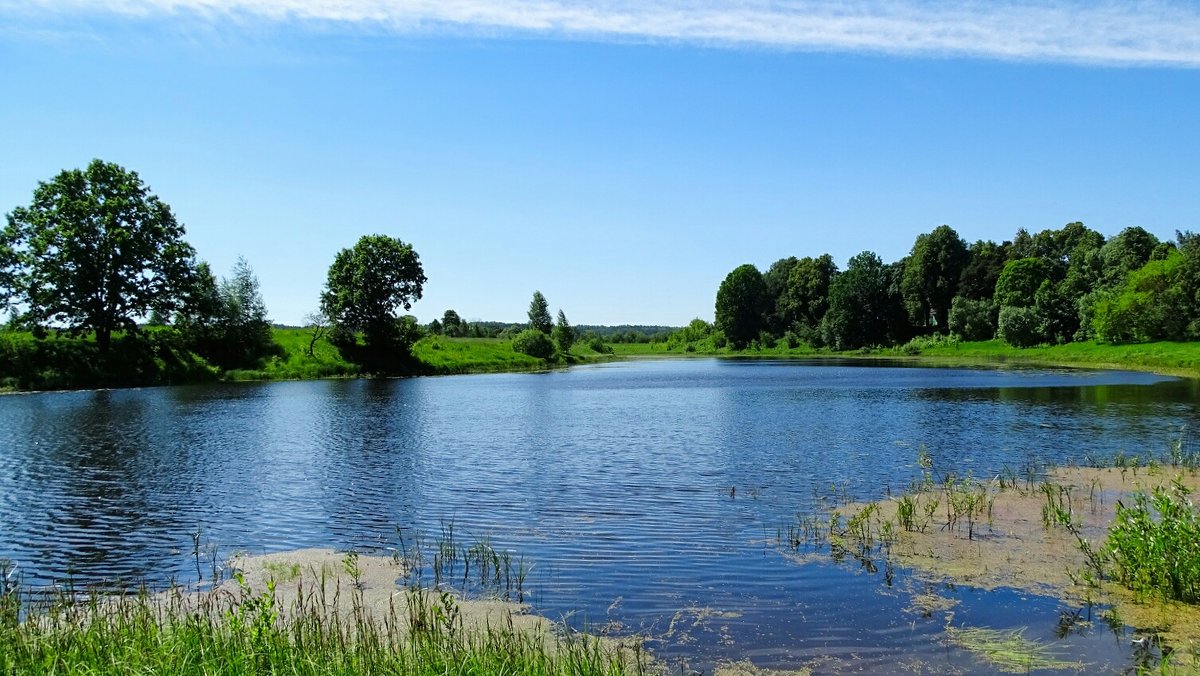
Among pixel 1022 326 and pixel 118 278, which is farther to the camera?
pixel 1022 326

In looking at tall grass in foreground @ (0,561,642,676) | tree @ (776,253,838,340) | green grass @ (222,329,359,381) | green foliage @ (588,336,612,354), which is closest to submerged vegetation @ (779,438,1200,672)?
tall grass in foreground @ (0,561,642,676)

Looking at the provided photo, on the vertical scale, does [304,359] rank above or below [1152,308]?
below

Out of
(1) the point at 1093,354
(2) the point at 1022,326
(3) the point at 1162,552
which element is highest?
(2) the point at 1022,326

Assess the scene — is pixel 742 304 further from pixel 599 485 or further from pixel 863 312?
pixel 599 485

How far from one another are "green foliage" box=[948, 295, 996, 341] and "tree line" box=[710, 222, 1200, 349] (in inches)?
6.3

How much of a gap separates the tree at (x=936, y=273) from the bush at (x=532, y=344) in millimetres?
67665

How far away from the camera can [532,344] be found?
11919 centimetres

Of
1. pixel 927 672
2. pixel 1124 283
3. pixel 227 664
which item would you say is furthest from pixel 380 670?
pixel 1124 283

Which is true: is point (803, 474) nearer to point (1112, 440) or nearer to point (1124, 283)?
point (1112, 440)

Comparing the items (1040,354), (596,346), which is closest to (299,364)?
(1040,354)

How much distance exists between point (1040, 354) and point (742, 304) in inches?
2994

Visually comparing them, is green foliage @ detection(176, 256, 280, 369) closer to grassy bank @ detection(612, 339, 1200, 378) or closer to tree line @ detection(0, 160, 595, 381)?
tree line @ detection(0, 160, 595, 381)

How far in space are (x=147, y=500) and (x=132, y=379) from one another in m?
49.9

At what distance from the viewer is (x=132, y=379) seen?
6406 centimetres
